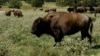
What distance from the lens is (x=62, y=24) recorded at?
1306 centimetres

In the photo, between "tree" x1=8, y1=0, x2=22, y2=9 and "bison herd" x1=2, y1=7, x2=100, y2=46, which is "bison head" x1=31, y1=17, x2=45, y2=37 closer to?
"bison herd" x1=2, y1=7, x2=100, y2=46

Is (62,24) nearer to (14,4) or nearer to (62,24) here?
(62,24)

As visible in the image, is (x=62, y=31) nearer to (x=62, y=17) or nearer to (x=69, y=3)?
(x=62, y=17)

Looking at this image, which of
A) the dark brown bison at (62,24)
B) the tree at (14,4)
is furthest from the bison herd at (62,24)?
the tree at (14,4)

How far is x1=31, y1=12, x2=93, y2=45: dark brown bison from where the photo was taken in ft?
42.2

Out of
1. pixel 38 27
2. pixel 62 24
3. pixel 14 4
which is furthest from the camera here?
pixel 14 4

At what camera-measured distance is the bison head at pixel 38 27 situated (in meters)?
13.2

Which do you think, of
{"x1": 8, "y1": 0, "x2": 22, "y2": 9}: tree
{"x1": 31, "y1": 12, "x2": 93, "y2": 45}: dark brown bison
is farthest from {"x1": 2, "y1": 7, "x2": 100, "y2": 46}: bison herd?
{"x1": 8, "y1": 0, "x2": 22, "y2": 9}: tree

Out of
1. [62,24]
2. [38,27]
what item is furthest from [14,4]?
[62,24]

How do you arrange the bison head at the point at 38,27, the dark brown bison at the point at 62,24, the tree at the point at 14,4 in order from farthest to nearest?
the tree at the point at 14,4 < the bison head at the point at 38,27 < the dark brown bison at the point at 62,24

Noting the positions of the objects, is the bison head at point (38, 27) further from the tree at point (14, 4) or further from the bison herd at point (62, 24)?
the tree at point (14, 4)

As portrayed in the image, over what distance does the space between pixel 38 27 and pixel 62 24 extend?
1090 millimetres

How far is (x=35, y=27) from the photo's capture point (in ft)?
43.6

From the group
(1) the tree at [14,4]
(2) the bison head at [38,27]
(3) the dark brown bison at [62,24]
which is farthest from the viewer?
(1) the tree at [14,4]
